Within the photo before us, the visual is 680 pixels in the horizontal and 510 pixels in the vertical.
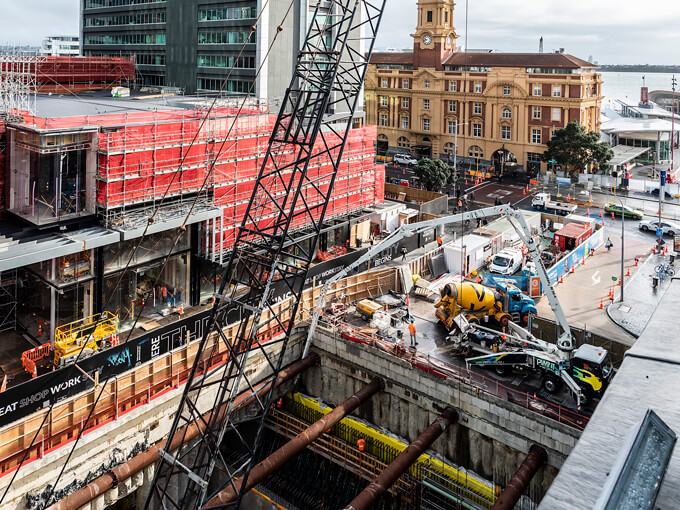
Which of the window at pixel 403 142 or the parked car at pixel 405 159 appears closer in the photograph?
the parked car at pixel 405 159

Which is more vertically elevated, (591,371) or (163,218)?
(163,218)

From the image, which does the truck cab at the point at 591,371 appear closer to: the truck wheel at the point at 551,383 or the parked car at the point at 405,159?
the truck wheel at the point at 551,383

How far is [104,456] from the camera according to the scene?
69.5 feet

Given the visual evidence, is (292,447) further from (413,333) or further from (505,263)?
(505,263)

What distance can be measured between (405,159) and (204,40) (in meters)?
41.4

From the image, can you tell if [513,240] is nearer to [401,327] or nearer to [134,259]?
[401,327]

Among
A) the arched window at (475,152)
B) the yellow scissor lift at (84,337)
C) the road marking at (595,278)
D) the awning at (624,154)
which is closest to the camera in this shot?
the yellow scissor lift at (84,337)

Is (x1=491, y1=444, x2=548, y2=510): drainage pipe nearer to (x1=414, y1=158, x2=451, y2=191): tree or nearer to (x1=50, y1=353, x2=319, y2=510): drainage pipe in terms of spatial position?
(x1=50, y1=353, x2=319, y2=510): drainage pipe

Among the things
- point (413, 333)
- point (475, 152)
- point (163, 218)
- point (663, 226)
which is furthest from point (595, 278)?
point (475, 152)

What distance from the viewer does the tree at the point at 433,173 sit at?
6222 centimetres

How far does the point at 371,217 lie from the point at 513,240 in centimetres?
1179

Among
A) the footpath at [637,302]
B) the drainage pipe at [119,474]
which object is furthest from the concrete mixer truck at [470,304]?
the drainage pipe at [119,474]

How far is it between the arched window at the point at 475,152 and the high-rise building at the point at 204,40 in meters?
46.6

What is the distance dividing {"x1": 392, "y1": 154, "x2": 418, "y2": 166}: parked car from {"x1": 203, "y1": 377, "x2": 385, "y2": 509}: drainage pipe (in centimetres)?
6264
